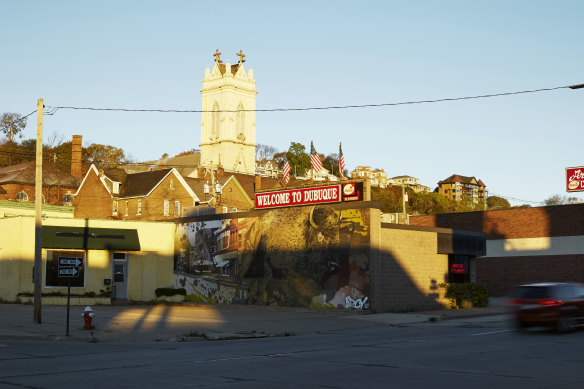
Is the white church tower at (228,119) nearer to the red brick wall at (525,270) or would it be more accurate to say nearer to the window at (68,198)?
the window at (68,198)

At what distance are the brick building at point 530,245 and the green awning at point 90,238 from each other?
2928cm

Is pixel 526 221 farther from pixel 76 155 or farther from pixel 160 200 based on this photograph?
pixel 76 155

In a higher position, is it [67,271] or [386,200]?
[386,200]

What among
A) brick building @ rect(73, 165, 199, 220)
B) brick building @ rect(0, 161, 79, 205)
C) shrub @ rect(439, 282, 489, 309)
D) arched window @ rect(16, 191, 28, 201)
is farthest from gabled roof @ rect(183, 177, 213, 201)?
shrub @ rect(439, 282, 489, 309)

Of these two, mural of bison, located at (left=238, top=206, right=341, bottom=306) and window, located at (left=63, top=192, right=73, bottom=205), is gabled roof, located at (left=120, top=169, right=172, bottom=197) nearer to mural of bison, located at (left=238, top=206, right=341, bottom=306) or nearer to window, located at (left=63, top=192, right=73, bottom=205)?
window, located at (left=63, top=192, right=73, bottom=205)

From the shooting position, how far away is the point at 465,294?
3803 cm

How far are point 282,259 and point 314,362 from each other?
71.5ft

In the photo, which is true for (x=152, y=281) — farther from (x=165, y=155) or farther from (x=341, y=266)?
(x=165, y=155)

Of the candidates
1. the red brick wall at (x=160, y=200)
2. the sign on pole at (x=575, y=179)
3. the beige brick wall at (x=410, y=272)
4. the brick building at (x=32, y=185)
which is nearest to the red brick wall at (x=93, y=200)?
the red brick wall at (x=160, y=200)

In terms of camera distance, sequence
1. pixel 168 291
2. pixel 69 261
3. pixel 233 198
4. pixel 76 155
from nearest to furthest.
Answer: pixel 69 261
pixel 168 291
pixel 233 198
pixel 76 155

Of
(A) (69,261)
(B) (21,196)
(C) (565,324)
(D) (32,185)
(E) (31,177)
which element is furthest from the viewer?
(E) (31,177)

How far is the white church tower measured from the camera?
409 ft

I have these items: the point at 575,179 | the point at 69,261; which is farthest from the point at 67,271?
the point at 575,179

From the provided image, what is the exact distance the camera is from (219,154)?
12450cm
